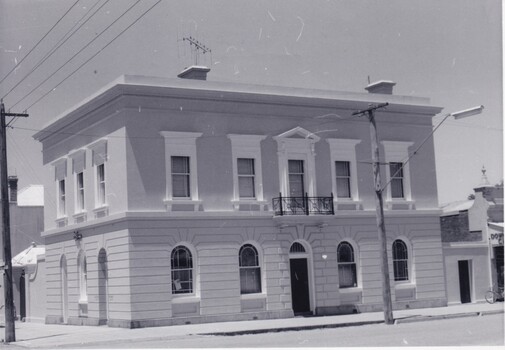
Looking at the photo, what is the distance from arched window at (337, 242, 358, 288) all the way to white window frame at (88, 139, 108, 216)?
964 centimetres

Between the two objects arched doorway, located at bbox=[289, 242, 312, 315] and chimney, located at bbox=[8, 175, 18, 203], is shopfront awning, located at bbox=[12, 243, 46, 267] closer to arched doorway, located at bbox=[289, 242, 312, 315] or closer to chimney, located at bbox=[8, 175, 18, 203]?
chimney, located at bbox=[8, 175, 18, 203]

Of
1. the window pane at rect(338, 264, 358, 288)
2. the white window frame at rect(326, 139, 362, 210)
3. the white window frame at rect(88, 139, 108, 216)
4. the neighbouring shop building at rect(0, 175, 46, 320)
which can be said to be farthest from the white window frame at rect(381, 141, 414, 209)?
the neighbouring shop building at rect(0, 175, 46, 320)

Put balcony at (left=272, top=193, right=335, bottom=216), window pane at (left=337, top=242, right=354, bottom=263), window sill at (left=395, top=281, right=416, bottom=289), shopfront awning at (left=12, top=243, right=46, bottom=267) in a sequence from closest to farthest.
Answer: balcony at (left=272, top=193, right=335, bottom=216)
window pane at (left=337, top=242, right=354, bottom=263)
window sill at (left=395, top=281, right=416, bottom=289)
shopfront awning at (left=12, top=243, right=46, bottom=267)

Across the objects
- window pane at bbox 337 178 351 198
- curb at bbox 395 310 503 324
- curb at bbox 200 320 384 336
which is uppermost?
window pane at bbox 337 178 351 198

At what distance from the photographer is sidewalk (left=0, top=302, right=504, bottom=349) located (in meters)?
25.0

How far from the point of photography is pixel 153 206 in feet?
97.2

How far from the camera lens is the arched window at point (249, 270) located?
31188 mm

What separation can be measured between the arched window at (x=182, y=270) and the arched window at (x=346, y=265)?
6649 millimetres

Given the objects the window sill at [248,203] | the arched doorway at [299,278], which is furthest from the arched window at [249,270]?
A: the arched doorway at [299,278]

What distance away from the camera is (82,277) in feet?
109

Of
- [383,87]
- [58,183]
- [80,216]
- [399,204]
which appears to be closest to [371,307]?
[399,204]

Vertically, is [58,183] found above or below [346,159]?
below

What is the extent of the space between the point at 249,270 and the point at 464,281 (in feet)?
37.6

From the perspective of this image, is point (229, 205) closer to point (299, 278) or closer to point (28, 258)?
point (299, 278)
